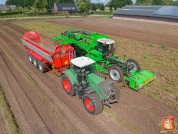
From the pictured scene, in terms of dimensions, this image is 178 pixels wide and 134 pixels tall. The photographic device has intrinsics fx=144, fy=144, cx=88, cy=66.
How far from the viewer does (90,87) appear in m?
6.69

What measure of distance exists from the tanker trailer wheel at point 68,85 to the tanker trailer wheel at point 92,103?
3.40 ft

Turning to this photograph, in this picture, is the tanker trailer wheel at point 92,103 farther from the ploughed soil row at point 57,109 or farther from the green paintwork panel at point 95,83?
the ploughed soil row at point 57,109

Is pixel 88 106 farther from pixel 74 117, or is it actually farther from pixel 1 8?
pixel 1 8

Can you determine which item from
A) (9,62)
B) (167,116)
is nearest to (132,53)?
(167,116)

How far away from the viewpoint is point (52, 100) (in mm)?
7336

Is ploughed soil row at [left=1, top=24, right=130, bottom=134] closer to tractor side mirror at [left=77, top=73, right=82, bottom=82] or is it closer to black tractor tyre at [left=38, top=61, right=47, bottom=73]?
black tractor tyre at [left=38, top=61, right=47, bottom=73]

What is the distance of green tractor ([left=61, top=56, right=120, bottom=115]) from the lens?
20.0ft

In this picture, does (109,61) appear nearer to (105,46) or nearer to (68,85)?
(105,46)

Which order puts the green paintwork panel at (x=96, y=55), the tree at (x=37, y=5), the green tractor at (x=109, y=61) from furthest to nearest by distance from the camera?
the tree at (x=37, y=5) → the green paintwork panel at (x=96, y=55) → the green tractor at (x=109, y=61)

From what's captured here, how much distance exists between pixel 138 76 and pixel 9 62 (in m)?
9.97

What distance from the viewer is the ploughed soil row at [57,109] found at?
228 inches

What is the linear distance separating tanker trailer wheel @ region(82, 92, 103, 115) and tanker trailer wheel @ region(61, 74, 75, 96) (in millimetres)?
1036

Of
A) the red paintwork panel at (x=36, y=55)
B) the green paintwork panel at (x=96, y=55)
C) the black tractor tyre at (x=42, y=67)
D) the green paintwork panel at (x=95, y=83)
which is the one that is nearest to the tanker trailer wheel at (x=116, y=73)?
the green paintwork panel at (x=96, y=55)

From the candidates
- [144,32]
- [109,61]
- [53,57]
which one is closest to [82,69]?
[53,57]
